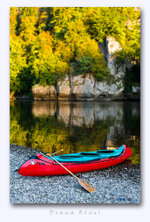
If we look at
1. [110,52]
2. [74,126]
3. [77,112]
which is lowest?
[74,126]

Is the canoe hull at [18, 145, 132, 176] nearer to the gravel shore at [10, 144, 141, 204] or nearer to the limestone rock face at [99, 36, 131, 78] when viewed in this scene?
the gravel shore at [10, 144, 141, 204]

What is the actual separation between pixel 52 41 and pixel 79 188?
5893 millimetres

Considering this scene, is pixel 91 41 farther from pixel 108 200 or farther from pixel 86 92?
pixel 108 200

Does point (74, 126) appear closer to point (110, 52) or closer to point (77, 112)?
point (77, 112)

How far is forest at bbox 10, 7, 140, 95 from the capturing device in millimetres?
8180

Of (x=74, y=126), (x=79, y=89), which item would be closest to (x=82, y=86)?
(x=79, y=89)

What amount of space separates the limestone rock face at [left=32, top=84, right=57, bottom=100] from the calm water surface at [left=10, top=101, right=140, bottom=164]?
0.29 metres

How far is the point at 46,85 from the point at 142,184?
17.5ft

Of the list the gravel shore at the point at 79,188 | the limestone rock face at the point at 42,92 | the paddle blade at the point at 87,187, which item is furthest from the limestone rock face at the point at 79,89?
the paddle blade at the point at 87,187

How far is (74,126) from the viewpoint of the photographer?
10539 mm

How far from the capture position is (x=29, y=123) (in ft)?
37.3

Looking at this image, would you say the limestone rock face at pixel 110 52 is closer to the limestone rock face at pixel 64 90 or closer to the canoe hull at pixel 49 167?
the limestone rock face at pixel 64 90

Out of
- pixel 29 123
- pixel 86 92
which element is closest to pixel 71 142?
pixel 29 123

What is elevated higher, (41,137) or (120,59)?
(120,59)
